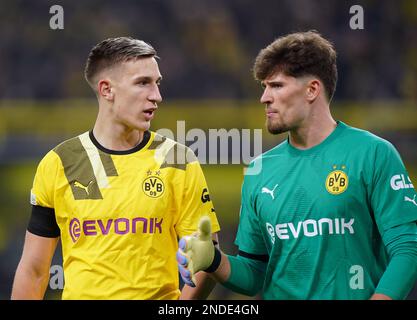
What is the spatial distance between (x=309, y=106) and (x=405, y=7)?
6.96 m

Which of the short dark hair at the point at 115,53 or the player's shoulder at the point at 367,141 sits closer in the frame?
the player's shoulder at the point at 367,141

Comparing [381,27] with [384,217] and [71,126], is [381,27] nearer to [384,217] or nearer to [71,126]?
[71,126]

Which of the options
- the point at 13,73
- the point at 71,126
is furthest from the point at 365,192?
the point at 13,73

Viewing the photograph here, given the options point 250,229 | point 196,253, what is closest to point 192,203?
point 250,229

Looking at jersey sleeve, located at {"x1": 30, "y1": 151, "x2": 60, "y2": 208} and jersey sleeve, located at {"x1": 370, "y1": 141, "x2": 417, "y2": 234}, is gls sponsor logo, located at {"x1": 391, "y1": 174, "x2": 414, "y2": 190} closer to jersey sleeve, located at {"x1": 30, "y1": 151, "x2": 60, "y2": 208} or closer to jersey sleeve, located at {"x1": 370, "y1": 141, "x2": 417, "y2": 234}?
jersey sleeve, located at {"x1": 370, "y1": 141, "x2": 417, "y2": 234}

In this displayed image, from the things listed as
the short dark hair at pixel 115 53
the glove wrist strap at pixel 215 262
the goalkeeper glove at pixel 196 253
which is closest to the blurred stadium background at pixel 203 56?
the short dark hair at pixel 115 53

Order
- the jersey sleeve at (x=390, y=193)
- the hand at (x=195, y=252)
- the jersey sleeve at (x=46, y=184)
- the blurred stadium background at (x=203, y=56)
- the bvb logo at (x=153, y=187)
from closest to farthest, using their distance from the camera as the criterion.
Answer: the hand at (x=195, y=252)
the jersey sleeve at (x=390, y=193)
the bvb logo at (x=153, y=187)
the jersey sleeve at (x=46, y=184)
the blurred stadium background at (x=203, y=56)

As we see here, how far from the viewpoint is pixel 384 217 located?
3.54 m

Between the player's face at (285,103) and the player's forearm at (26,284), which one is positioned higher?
the player's face at (285,103)

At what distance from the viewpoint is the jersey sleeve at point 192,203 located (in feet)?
12.5

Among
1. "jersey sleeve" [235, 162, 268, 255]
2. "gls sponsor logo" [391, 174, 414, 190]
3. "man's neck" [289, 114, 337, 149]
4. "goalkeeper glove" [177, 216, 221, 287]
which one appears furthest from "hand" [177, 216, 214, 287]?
"gls sponsor logo" [391, 174, 414, 190]

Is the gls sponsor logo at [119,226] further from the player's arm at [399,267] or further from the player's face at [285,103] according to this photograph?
the player's arm at [399,267]

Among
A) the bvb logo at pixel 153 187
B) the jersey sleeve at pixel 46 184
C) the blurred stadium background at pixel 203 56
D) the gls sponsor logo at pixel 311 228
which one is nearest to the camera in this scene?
the gls sponsor logo at pixel 311 228
